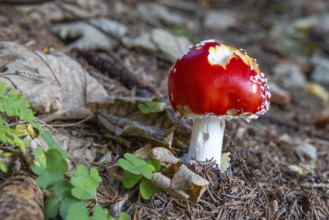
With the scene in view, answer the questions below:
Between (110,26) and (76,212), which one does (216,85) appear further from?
(110,26)

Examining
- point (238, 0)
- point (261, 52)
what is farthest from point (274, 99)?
point (238, 0)

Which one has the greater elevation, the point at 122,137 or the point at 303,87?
the point at 122,137

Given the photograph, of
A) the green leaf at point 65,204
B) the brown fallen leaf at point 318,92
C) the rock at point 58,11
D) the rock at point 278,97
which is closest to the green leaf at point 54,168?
the green leaf at point 65,204

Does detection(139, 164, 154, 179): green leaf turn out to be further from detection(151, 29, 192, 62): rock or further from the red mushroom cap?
detection(151, 29, 192, 62): rock

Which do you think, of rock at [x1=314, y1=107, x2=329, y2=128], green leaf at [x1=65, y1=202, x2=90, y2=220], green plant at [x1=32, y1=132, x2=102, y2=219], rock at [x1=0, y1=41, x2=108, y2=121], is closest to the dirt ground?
rock at [x1=314, y1=107, x2=329, y2=128]

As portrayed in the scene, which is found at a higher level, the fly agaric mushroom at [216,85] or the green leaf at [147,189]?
the fly agaric mushroom at [216,85]

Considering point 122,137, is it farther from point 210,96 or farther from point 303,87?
point 303,87

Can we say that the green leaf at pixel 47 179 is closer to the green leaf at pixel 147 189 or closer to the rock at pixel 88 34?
the green leaf at pixel 147 189
